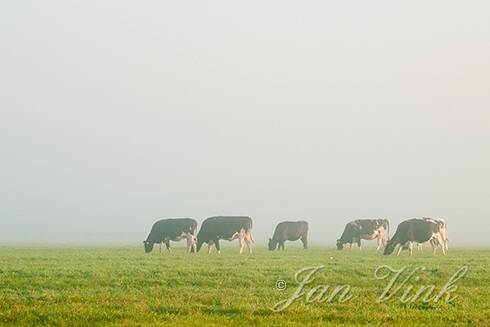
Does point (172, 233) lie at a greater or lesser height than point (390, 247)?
greater

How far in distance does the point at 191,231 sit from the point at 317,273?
27.2 m

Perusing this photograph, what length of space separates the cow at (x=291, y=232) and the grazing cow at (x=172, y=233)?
9209 mm

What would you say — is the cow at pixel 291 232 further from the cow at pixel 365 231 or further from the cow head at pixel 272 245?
the cow at pixel 365 231

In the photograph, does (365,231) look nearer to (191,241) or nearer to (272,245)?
(272,245)

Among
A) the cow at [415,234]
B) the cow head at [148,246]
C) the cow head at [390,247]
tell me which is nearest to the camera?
the cow head at [390,247]

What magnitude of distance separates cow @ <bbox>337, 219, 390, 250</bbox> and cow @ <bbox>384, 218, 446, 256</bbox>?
10.7 m

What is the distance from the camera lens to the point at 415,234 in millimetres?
45562

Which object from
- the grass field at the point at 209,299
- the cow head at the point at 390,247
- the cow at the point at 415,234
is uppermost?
the cow at the point at 415,234

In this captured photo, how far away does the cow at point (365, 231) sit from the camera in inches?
2244

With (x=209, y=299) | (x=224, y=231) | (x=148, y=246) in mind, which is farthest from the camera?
(x=148, y=246)

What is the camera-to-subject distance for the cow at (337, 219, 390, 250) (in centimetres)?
5700

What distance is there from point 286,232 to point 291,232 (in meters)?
0.62

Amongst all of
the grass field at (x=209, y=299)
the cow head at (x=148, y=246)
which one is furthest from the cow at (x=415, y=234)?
the grass field at (x=209, y=299)
